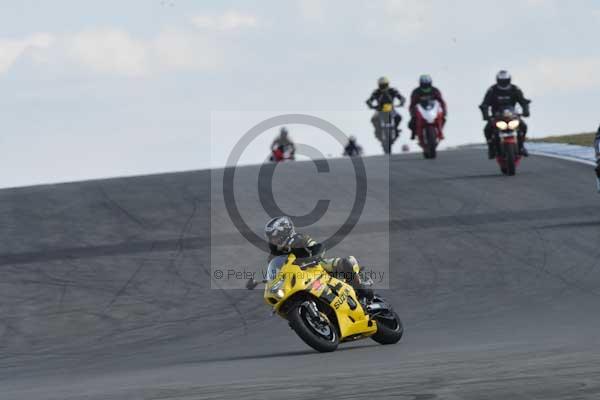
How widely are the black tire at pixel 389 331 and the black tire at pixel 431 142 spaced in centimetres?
1633

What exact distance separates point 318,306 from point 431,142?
56.7ft

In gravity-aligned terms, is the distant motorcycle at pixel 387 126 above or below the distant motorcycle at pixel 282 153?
above

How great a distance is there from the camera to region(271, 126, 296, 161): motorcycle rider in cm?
3453

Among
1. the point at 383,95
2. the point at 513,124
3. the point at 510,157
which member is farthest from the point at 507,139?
the point at 383,95

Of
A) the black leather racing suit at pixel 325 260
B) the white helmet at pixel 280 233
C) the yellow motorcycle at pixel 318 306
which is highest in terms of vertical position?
the white helmet at pixel 280 233

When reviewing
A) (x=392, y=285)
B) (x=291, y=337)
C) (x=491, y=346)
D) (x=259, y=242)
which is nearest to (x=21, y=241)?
(x=259, y=242)

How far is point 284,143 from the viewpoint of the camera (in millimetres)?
34656

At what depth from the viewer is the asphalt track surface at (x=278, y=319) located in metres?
7.25

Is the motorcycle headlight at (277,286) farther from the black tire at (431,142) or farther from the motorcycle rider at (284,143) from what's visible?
the motorcycle rider at (284,143)

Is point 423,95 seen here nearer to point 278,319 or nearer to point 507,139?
point 507,139

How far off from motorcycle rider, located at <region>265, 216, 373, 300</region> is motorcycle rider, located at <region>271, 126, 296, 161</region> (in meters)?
24.3

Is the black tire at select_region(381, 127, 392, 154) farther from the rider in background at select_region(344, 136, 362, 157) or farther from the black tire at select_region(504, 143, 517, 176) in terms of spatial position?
the rider in background at select_region(344, 136, 362, 157)

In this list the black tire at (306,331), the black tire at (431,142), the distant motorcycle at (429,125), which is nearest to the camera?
the black tire at (306,331)

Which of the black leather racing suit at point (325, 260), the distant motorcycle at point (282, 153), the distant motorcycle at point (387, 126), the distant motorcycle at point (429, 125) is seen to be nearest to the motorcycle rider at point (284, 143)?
the distant motorcycle at point (282, 153)
